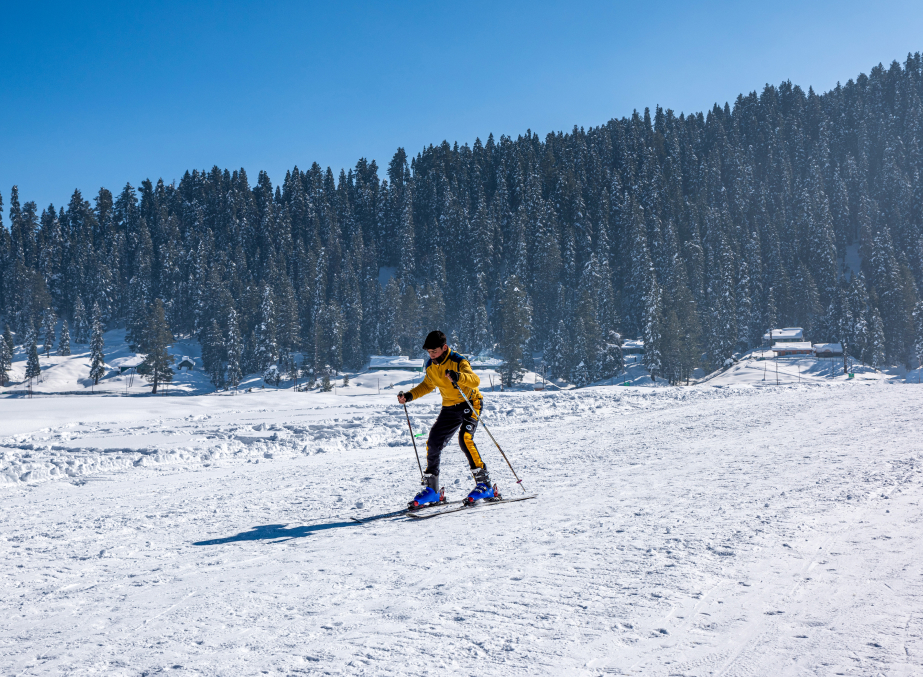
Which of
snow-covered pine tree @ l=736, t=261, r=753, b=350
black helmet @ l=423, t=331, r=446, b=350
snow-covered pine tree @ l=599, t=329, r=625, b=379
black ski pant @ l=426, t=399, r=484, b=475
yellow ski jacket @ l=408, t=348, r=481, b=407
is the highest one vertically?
snow-covered pine tree @ l=736, t=261, r=753, b=350

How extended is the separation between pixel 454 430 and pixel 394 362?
2780 inches

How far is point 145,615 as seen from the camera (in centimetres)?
375

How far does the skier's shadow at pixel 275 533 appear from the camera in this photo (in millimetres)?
5668

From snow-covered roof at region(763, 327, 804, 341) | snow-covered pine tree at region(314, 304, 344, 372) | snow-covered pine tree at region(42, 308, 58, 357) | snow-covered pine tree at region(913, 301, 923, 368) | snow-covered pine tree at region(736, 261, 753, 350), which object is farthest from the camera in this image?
snow-covered pine tree at region(42, 308, 58, 357)

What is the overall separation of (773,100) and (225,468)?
515ft

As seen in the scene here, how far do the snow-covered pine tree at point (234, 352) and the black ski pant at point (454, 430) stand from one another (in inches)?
2778

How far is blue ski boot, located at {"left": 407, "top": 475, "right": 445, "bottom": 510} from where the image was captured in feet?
21.7

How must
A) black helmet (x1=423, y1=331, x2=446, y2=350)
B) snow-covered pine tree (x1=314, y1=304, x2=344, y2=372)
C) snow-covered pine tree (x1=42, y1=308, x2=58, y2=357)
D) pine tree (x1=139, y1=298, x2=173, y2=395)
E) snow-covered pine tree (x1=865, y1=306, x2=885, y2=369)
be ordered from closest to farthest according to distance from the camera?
black helmet (x1=423, y1=331, x2=446, y2=350) → snow-covered pine tree (x1=865, y1=306, x2=885, y2=369) → pine tree (x1=139, y1=298, x2=173, y2=395) → snow-covered pine tree (x1=314, y1=304, x2=344, y2=372) → snow-covered pine tree (x1=42, y1=308, x2=58, y2=357)

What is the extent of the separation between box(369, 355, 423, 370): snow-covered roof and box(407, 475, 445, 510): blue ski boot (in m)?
67.0

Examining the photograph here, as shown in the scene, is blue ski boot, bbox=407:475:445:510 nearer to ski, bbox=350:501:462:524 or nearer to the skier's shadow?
ski, bbox=350:501:462:524

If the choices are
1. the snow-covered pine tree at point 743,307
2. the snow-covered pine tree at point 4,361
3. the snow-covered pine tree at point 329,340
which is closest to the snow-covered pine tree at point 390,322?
the snow-covered pine tree at point 329,340

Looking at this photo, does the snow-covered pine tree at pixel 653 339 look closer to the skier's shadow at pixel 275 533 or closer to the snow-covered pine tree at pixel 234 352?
the snow-covered pine tree at pixel 234 352

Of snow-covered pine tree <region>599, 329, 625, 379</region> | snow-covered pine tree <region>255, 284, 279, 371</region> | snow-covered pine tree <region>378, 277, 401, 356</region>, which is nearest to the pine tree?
snow-covered pine tree <region>255, 284, 279, 371</region>

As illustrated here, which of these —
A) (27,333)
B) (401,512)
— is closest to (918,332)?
(401,512)
